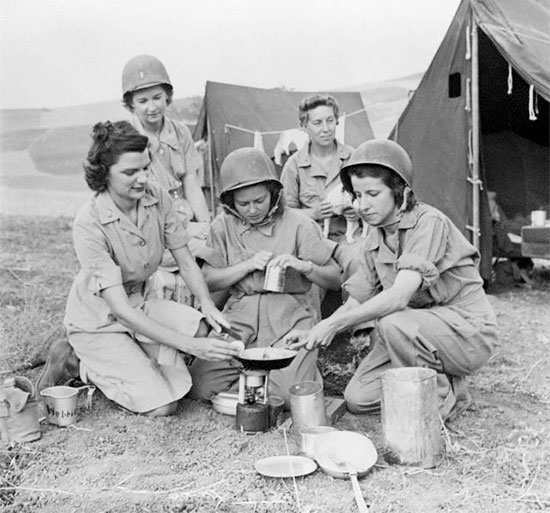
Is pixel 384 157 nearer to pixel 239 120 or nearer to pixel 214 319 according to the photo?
pixel 214 319

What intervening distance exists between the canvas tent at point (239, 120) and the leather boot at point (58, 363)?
609 cm

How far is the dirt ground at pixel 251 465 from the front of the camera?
240cm

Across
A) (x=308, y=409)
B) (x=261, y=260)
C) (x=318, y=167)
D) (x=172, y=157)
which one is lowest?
(x=308, y=409)

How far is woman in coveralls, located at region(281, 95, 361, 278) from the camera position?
4.96 metres

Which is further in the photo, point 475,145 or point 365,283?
point 475,145

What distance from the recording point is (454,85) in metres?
6.80

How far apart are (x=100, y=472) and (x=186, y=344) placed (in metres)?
0.76

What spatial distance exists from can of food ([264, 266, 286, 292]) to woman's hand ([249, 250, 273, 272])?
8 centimetres

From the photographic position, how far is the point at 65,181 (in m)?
14.0

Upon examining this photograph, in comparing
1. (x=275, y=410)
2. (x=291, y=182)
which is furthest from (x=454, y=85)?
(x=275, y=410)

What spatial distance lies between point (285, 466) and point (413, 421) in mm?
523

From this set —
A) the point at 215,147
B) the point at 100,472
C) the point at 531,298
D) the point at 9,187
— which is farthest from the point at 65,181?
the point at 100,472

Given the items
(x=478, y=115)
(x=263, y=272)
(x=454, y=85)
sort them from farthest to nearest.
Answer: (x=454, y=85) < (x=478, y=115) < (x=263, y=272)

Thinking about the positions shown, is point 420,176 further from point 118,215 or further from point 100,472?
point 100,472
